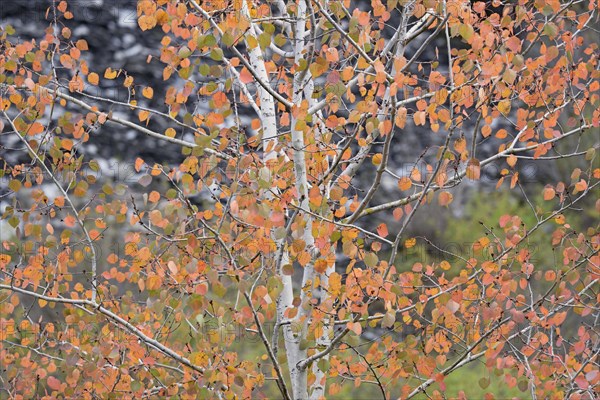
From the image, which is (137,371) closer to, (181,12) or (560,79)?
(181,12)

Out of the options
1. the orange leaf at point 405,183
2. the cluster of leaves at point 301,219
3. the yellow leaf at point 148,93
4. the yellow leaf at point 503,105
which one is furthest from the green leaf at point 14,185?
the yellow leaf at point 503,105

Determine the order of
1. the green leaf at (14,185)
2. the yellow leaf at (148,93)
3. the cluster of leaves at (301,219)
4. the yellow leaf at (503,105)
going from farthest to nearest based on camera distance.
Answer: the yellow leaf at (148,93) → the green leaf at (14,185) → the yellow leaf at (503,105) → the cluster of leaves at (301,219)

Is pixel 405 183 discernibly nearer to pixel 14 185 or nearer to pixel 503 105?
pixel 503 105

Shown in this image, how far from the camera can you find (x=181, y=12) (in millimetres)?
2727

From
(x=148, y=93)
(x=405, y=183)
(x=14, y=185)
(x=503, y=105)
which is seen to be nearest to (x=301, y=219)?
(x=405, y=183)

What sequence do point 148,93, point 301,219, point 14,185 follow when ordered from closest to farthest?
point 301,219
point 14,185
point 148,93

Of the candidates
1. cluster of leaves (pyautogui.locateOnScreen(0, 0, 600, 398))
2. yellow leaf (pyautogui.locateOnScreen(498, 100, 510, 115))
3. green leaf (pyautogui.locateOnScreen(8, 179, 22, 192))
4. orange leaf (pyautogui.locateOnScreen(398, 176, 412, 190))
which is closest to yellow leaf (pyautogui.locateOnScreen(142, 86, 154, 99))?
cluster of leaves (pyautogui.locateOnScreen(0, 0, 600, 398))

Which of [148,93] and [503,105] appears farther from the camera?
[148,93]

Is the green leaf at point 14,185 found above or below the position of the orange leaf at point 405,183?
below

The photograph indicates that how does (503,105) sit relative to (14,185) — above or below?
above

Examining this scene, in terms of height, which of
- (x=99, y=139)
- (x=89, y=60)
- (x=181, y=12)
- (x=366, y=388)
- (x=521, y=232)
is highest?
(x=181, y=12)

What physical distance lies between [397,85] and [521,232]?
848 millimetres

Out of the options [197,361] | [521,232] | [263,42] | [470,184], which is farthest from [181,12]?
[470,184]

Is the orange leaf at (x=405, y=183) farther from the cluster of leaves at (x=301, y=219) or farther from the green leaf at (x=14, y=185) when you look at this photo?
the green leaf at (x=14, y=185)
